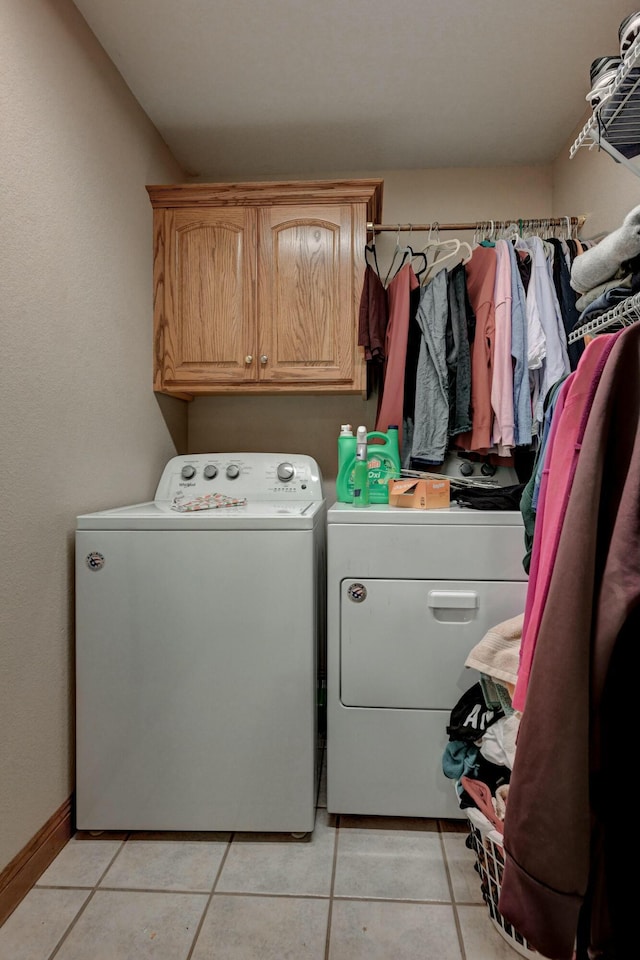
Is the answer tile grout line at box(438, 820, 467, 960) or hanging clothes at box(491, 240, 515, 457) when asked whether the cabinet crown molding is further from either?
tile grout line at box(438, 820, 467, 960)

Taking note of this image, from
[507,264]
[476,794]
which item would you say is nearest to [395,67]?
[507,264]

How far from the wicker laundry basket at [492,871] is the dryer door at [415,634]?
0.34 metres

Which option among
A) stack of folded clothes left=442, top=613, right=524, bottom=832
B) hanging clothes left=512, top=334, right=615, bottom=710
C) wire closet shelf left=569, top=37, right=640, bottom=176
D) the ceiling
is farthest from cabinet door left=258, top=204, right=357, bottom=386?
hanging clothes left=512, top=334, right=615, bottom=710

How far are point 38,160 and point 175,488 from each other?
118cm

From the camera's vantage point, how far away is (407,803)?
1.63 meters

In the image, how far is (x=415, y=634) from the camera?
162cm

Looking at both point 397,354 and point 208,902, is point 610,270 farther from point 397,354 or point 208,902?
point 208,902

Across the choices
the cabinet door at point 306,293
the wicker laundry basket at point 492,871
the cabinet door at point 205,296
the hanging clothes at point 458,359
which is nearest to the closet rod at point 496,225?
the cabinet door at point 306,293

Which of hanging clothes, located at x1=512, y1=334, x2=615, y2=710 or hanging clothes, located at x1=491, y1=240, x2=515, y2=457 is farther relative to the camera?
hanging clothes, located at x1=491, y1=240, x2=515, y2=457

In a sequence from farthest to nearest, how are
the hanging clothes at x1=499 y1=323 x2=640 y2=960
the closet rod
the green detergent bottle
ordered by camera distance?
the closet rod → the green detergent bottle → the hanging clothes at x1=499 y1=323 x2=640 y2=960

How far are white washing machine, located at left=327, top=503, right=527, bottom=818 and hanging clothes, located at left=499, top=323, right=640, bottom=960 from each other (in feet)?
2.86

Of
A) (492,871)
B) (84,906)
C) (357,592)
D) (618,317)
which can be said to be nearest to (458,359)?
(618,317)

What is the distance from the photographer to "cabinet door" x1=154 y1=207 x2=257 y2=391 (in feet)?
7.22

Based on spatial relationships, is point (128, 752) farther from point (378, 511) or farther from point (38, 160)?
point (38, 160)
